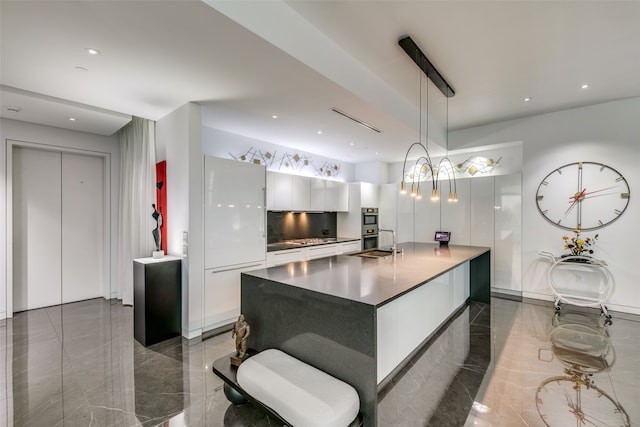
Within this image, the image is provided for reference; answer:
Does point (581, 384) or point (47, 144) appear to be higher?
point (47, 144)

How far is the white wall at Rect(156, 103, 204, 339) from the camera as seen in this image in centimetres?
302

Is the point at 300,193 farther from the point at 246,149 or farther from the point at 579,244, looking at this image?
the point at 579,244

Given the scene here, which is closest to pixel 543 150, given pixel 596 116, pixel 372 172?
pixel 596 116

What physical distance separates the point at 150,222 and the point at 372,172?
4627mm

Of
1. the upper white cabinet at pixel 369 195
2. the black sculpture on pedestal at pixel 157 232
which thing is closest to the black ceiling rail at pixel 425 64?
the upper white cabinet at pixel 369 195

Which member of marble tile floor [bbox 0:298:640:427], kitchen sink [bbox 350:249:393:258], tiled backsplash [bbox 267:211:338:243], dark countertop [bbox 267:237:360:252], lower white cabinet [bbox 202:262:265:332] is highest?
A: tiled backsplash [bbox 267:211:338:243]

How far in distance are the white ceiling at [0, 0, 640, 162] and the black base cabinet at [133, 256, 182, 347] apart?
186 centimetres

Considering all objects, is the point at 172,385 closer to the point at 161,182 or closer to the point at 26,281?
the point at 161,182

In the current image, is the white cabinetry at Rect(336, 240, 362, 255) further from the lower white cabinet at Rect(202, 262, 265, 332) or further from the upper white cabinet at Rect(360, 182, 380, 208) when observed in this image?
the lower white cabinet at Rect(202, 262, 265, 332)

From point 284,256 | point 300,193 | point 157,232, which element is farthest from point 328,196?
point 157,232

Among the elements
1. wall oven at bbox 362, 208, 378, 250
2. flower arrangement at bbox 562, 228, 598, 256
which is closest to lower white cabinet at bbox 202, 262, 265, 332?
wall oven at bbox 362, 208, 378, 250

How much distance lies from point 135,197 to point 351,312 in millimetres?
3815

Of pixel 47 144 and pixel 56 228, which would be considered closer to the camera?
pixel 47 144

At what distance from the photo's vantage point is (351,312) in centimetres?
164
